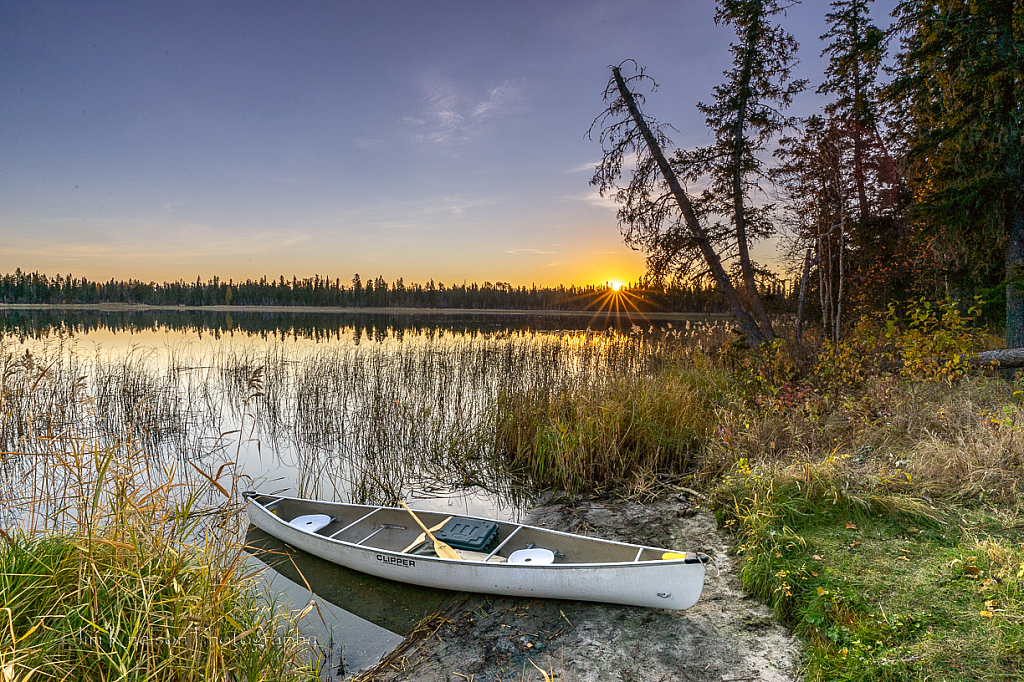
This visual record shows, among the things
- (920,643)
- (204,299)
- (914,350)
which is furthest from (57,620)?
(204,299)

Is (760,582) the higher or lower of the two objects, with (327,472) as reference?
higher

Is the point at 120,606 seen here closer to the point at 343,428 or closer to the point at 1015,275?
the point at 343,428

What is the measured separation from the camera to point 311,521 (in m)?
6.01

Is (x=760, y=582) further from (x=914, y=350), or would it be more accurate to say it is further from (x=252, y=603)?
(x=914, y=350)

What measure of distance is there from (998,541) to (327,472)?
8.34m

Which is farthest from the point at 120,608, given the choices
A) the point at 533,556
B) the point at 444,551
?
the point at 533,556

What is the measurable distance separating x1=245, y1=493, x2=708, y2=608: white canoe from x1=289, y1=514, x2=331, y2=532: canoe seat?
1 cm

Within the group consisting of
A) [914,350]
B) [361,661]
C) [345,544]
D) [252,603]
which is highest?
[914,350]

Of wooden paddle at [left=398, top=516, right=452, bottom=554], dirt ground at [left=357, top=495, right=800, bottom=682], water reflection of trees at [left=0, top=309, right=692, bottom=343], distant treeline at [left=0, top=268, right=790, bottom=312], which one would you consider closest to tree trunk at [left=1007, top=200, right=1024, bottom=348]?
dirt ground at [left=357, top=495, right=800, bottom=682]

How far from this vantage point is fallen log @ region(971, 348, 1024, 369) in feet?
26.1

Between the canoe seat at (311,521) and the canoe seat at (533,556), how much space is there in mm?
2371

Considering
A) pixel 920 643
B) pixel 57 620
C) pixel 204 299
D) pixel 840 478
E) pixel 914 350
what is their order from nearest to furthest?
pixel 57 620, pixel 920 643, pixel 840 478, pixel 914 350, pixel 204 299

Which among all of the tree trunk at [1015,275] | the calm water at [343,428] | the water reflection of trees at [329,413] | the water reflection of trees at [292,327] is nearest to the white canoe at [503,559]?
the calm water at [343,428]

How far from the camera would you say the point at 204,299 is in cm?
11056
